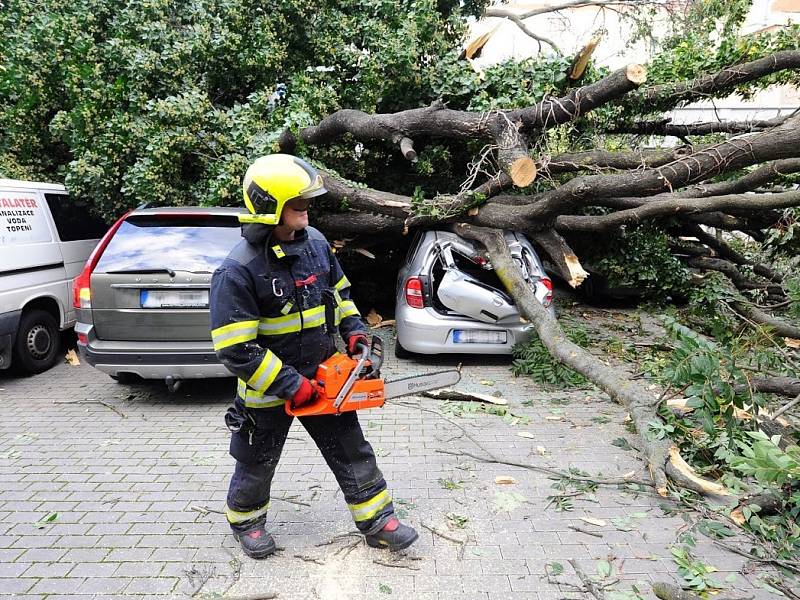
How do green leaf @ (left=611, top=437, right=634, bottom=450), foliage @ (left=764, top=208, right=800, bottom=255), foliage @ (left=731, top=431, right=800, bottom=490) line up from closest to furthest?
foliage @ (left=731, top=431, right=800, bottom=490) < green leaf @ (left=611, top=437, right=634, bottom=450) < foliage @ (left=764, top=208, right=800, bottom=255)

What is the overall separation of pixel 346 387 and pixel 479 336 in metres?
3.62

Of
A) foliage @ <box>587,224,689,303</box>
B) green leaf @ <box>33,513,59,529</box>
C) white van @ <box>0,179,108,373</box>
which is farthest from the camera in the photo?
foliage @ <box>587,224,689,303</box>

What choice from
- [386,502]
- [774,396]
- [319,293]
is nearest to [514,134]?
[774,396]

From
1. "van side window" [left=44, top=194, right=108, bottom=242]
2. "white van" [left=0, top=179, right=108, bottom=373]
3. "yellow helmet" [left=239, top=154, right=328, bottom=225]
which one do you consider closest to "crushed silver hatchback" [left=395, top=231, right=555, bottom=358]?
"yellow helmet" [left=239, top=154, right=328, bottom=225]

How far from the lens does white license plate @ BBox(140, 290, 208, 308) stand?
4.84m

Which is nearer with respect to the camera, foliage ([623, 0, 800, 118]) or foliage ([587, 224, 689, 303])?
foliage ([623, 0, 800, 118])

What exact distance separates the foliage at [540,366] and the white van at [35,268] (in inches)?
205

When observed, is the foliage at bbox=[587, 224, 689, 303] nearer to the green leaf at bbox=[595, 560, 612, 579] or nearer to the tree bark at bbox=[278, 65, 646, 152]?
the tree bark at bbox=[278, 65, 646, 152]

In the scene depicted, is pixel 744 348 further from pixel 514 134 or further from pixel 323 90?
pixel 323 90

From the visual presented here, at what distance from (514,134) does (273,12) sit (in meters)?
4.22

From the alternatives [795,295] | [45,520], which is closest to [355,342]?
[45,520]

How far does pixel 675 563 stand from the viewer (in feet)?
9.35

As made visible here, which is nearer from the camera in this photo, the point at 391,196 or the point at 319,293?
the point at 319,293

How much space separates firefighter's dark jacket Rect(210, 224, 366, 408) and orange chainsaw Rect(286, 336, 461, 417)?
0.10 m
